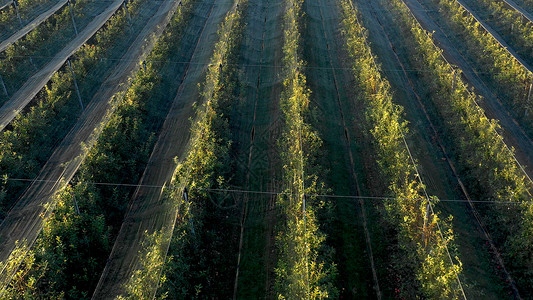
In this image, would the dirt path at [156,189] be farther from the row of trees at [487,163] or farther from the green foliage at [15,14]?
the green foliage at [15,14]

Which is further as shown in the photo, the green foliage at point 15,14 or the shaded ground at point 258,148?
the green foliage at point 15,14

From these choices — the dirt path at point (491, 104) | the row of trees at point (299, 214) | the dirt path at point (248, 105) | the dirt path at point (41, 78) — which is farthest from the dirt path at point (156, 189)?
the dirt path at point (491, 104)

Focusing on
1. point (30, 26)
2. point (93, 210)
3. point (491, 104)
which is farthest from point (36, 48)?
point (491, 104)

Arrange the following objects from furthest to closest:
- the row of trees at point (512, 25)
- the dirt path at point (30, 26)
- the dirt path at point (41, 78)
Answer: the row of trees at point (512, 25) → the dirt path at point (30, 26) → the dirt path at point (41, 78)

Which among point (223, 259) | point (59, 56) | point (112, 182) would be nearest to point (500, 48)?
point (223, 259)

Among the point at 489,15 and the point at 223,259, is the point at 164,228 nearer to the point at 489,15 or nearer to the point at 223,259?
the point at 223,259

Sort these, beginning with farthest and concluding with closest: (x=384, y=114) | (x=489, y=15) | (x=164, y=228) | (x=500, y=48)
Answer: (x=489, y=15)
(x=500, y=48)
(x=384, y=114)
(x=164, y=228)

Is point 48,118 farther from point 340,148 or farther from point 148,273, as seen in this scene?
point 340,148

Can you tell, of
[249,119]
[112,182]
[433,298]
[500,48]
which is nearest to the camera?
[433,298]
